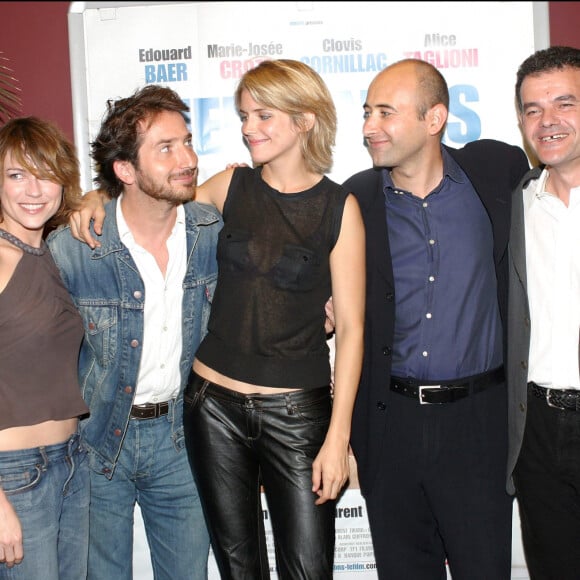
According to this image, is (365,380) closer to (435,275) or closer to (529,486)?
(435,275)

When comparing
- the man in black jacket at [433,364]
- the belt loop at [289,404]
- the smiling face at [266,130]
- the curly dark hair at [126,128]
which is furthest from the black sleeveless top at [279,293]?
the curly dark hair at [126,128]

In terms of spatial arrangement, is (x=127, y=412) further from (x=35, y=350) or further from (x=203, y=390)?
(x=35, y=350)

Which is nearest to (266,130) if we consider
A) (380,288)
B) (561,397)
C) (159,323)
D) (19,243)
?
(380,288)

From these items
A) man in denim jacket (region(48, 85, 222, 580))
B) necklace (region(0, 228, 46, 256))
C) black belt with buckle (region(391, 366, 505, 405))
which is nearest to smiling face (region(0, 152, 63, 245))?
necklace (region(0, 228, 46, 256))

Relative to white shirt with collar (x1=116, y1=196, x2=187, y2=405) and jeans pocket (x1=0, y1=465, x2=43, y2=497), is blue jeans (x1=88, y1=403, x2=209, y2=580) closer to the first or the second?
white shirt with collar (x1=116, y1=196, x2=187, y2=405)

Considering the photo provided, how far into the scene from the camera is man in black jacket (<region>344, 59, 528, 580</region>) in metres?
2.58

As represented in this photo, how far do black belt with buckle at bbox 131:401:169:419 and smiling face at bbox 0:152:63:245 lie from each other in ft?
2.44

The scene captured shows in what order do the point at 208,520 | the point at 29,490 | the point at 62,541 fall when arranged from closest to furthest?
1. the point at 29,490
2. the point at 62,541
3. the point at 208,520

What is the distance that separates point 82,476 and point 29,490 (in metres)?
0.23

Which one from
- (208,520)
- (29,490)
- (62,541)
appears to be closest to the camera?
(29,490)

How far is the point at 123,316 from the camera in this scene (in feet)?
8.65

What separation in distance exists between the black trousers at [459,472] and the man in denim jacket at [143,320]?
80cm

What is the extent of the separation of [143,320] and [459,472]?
1.28m

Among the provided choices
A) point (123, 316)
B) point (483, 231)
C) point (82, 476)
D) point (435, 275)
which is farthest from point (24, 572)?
point (483, 231)
